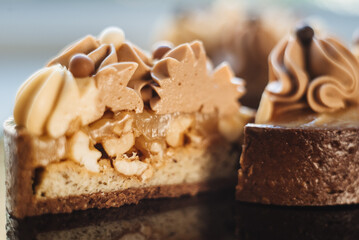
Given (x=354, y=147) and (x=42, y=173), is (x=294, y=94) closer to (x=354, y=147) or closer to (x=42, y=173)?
(x=354, y=147)

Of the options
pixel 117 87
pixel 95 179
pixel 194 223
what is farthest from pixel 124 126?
pixel 194 223

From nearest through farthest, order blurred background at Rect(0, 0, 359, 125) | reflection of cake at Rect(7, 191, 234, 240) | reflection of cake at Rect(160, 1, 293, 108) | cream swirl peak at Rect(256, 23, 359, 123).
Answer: reflection of cake at Rect(7, 191, 234, 240), cream swirl peak at Rect(256, 23, 359, 123), reflection of cake at Rect(160, 1, 293, 108), blurred background at Rect(0, 0, 359, 125)

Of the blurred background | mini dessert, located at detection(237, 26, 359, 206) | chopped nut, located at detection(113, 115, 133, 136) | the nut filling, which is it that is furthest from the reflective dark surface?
the blurred background

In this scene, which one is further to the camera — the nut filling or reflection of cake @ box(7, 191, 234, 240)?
the nut filling

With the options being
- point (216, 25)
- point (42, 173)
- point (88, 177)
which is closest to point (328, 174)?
point (88, 177)

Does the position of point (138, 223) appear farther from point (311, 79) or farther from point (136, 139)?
point (311, 79)

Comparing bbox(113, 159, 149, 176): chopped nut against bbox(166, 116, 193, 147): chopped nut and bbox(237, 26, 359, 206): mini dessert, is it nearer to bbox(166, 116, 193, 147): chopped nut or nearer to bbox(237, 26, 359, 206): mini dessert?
bbox(166, 116, 193, 147): chopped nut
